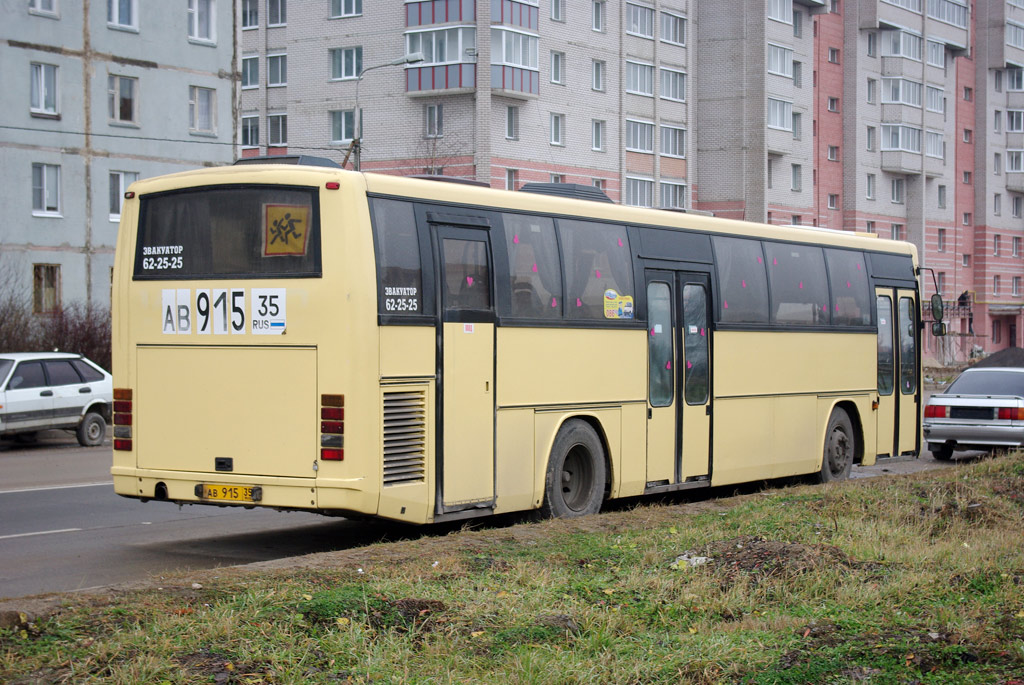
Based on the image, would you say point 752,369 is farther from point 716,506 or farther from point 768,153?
point 768,153

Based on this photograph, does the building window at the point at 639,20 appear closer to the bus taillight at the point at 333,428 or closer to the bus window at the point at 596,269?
the bus window at the point at 596,269

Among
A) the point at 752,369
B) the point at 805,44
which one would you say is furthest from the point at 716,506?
the point at 805,44

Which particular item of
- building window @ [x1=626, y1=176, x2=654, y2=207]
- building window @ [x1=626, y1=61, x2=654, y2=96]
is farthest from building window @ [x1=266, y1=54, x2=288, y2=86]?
building window @ [x1=626, y1=176, x2=654, y2=207]

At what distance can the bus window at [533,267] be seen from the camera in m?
11.9

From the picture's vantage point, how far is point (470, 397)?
11.2 meters

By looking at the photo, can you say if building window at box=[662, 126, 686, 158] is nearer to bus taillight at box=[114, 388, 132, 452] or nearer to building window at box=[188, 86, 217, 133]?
building window at box=[188, 86, 217, 133]

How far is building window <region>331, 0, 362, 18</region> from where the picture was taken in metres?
57.7

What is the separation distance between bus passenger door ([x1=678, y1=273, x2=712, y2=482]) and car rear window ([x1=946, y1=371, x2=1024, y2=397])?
980 cm

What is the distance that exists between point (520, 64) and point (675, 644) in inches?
1943

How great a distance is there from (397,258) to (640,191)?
5376cm

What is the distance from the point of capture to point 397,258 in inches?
414

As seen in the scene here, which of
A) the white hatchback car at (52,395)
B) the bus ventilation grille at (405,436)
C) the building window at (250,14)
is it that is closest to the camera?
the bus ventilation grille at (405,436)

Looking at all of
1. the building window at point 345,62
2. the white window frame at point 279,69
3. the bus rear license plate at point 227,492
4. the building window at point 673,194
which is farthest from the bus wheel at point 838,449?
the white window frame at point 279,69

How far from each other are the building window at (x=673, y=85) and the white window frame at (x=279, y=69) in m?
18.4
